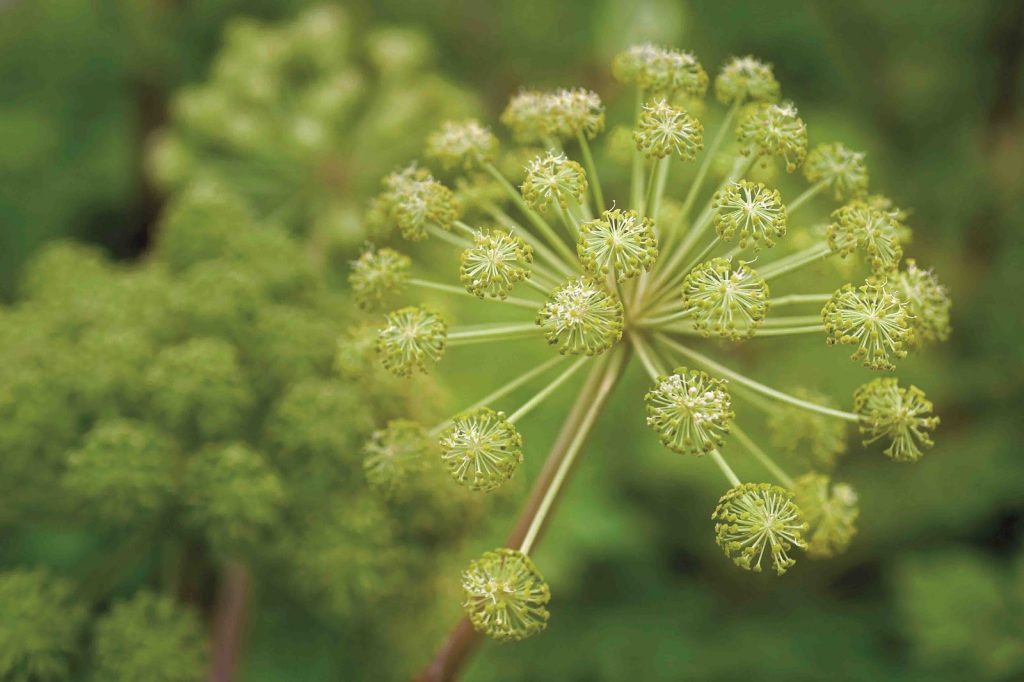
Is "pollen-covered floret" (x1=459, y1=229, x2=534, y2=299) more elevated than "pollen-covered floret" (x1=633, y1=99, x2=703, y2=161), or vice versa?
"pollen-covered floret" (x1=633, y1=99, x2=703, y2=161)

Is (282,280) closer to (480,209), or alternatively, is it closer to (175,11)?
(480,209)

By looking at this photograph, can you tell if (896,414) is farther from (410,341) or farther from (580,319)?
(410,341)

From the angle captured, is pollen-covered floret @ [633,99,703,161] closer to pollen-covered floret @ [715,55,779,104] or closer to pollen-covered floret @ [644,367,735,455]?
pollen-covered floret @ [715,55,779,104]

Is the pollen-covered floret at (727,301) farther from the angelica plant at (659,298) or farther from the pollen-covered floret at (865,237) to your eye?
the pollen-covered floret at (865,237)

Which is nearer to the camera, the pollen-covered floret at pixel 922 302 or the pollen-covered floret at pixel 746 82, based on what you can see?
the pollen-covered floret at pixel 922 302

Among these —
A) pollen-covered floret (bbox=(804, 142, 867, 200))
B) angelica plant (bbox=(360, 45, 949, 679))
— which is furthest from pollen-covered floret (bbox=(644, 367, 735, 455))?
pollen-covered floret (bbox=(804, 142, 867, 200))

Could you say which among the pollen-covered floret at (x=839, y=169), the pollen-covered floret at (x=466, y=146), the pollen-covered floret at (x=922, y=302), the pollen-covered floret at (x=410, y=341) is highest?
the pollen-covered floret at (x=839, y=169)

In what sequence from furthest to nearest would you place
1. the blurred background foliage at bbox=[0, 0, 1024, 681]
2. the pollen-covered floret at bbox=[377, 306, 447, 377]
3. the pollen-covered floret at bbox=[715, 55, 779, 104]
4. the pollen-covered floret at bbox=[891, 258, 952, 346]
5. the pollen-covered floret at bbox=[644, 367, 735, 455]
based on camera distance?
1. the blurred background foliage at bbox=[0, 0, 1024, 681]
2. the pollen-covered floret at bbox=[715, 55, 779, 104]
3. the pollen-covered floret at bbox=[891, 258, 952, 346]
4. the pollen-covered floret at bbox=[377, 306, 447, 377]
5. the pollen-covered floret at bbox=[644, 367, 735, 455]

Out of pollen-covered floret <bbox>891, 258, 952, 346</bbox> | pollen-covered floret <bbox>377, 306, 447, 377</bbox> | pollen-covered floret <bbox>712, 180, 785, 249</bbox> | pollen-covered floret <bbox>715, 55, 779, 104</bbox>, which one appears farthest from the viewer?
pollen-covered floret <bbox>715, 55, 779, 104</bbox>

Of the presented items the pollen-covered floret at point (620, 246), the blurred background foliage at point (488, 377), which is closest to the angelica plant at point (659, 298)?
the pollen-covered floret at point (620, 246)
